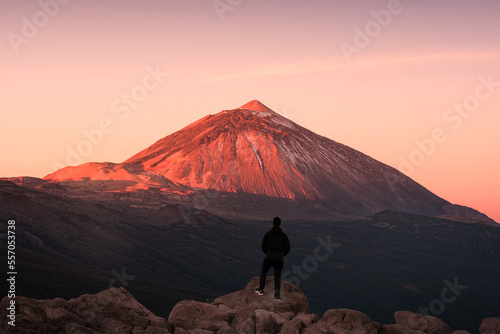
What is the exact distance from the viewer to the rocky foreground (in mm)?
20422

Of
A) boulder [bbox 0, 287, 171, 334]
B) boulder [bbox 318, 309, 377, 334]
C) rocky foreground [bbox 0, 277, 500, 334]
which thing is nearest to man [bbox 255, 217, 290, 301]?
rocky foreground [bbox 0, 277, 500, 334]

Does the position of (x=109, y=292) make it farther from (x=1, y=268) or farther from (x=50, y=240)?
(x=50, y=240)

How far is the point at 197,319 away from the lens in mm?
23750

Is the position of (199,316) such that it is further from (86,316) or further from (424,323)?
(424,323)

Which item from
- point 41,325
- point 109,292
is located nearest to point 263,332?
point 109,292

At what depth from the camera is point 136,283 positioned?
5113 inches

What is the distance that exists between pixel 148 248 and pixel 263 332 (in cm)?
15674

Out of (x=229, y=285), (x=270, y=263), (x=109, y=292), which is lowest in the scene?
(x=229, y=285)

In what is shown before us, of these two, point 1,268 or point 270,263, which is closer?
point 270,263

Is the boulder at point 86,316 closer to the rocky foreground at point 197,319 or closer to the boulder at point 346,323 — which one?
the rocky foreground at point 197,319

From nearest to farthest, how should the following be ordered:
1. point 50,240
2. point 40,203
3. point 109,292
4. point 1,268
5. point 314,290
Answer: point 109,292 < point 1,268 < point 50,240 < point 40,203 < point 314,290

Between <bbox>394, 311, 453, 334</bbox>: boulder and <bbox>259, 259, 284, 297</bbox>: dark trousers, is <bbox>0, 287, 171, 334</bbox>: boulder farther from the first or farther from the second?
<bbox>394, 311, 453, 334</bbox>: boulder

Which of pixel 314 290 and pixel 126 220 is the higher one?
pixel 126 220

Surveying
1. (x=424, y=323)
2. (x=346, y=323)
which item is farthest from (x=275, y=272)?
(x=424, y=323)
